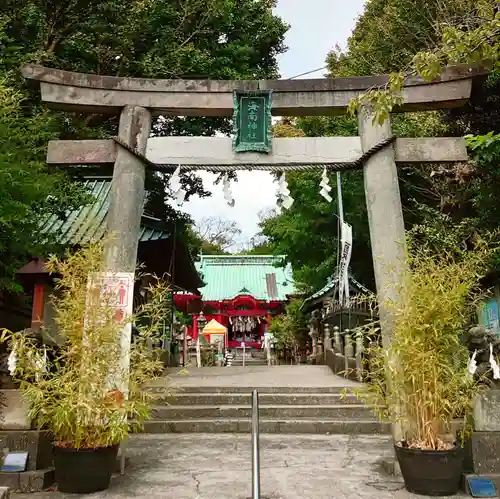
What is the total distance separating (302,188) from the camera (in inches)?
528

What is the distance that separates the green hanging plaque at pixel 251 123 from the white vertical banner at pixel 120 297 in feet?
6.79

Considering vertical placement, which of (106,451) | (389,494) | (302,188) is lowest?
→ (389,494)

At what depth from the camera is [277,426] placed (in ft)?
21.7

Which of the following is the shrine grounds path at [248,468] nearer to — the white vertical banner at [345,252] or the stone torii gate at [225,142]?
the stone torii gate at [225,142]

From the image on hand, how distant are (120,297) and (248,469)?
6.78 ft

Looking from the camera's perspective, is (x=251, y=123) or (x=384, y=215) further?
(x=251, y=123)

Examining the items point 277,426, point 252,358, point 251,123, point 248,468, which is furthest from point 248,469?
point 252,358

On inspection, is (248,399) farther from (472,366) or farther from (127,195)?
(472,366)

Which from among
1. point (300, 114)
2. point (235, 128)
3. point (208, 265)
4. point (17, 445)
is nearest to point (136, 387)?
point (17, 445)

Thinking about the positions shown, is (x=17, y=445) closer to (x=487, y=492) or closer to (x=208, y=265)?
(x=487, y=492)

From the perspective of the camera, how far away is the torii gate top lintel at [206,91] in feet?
18.7

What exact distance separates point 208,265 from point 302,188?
17120mm

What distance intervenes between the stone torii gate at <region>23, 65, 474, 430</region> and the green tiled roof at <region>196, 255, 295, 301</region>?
19652 millimetres

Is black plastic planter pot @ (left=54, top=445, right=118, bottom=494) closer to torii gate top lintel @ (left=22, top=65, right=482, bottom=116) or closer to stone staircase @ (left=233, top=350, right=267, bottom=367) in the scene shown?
torii gate top lintel @ (left=22, top=65, right=482, bottom=116)
